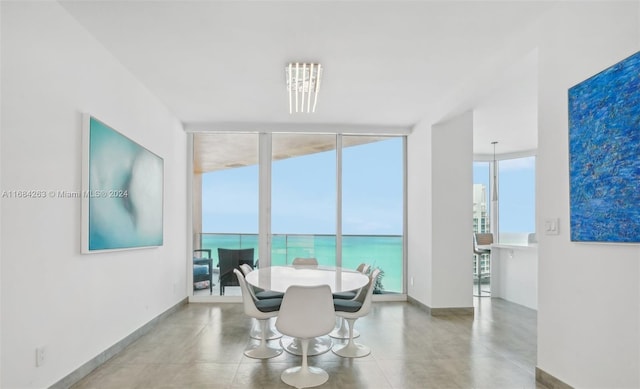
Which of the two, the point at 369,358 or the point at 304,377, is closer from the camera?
the point at 304,377

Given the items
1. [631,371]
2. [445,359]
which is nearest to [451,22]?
[631,371]

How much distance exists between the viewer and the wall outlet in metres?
2.64

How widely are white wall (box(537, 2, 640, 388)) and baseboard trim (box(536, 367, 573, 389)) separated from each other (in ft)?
0.13

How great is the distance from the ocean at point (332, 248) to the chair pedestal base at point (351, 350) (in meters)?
2.58

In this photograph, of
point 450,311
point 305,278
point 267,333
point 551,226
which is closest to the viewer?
point 551,226

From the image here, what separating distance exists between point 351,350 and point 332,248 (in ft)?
9.10

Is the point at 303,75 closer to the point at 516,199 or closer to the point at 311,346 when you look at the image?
the point at 311,346

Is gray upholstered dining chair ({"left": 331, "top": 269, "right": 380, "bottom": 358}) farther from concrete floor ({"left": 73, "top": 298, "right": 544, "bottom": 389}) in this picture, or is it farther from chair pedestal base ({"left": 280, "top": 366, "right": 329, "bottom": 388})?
chair pedestal base ({"left": 280, "top": 366, "right": 329, "bottom": 388})

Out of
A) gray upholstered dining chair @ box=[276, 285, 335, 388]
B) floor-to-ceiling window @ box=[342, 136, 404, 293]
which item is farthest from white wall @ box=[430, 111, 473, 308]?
gray upholstered dining chair @ box=[276, 285, 335, 388]

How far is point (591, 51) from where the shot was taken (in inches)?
101

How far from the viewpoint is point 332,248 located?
21.6 feet

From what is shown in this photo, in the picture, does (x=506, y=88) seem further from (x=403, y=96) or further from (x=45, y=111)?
(x=45, y=111)

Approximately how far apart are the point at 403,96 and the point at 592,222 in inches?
112

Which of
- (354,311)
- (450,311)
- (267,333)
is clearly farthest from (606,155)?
(450,311)
